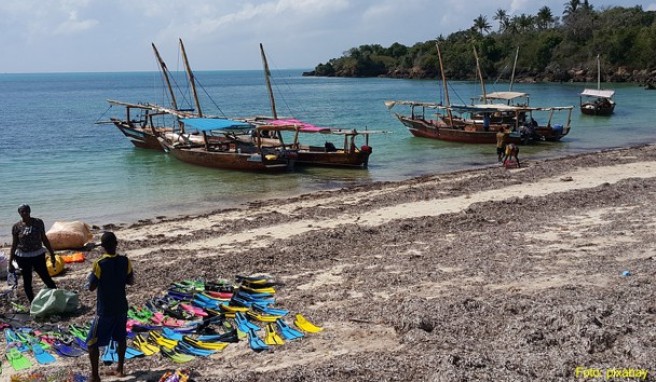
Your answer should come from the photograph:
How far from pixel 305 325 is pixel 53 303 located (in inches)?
150

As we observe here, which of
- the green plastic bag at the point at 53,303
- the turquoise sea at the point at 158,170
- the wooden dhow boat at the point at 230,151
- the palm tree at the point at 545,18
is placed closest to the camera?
the green plastic bag at the point at 53,303

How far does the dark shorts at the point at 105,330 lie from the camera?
679 cm

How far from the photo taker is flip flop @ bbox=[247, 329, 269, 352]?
7711 mm

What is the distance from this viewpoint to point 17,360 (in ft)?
25.3

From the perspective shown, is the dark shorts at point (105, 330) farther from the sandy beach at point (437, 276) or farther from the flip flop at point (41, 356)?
the flip flop at point (41, 356)

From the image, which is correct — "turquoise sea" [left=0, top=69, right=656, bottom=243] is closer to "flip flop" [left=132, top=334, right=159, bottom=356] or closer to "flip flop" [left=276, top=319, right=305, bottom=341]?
"flip flop" [left=132, top=334, right=159, bottom=356]

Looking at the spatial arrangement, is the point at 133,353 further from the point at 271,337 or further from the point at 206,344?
the point at 271,337

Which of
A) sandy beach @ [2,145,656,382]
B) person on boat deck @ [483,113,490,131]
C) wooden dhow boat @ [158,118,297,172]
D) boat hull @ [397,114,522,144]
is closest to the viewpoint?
sandy beach @ [2,145,656,382]

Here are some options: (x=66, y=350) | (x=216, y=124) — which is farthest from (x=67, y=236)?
(x=216, y=124)

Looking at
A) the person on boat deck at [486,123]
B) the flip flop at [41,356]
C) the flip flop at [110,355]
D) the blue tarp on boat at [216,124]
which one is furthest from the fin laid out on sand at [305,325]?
the person on boat deck at [486,123]

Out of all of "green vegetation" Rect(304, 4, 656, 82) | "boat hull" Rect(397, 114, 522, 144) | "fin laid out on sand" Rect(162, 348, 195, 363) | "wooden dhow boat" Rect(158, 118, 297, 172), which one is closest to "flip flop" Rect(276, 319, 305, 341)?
Result: "fin laid out on sand" Rect(162, 348, 195, 363)

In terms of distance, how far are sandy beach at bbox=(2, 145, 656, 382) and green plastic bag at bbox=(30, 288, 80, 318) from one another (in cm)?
26

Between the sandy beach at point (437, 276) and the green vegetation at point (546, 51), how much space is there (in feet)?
268

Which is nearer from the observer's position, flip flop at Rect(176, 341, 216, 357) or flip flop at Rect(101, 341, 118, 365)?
flip flop at Rect(101, 341, 118, 365)
